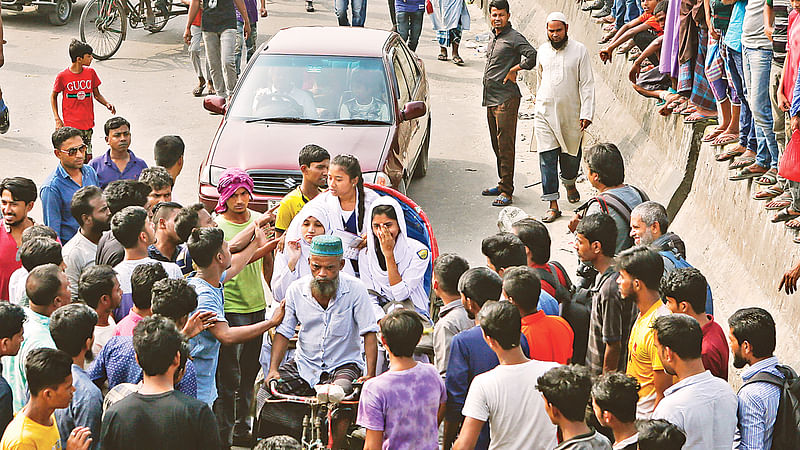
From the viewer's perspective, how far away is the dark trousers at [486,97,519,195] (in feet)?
35.1

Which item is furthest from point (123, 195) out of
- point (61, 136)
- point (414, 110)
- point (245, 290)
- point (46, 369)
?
point (414, 110)

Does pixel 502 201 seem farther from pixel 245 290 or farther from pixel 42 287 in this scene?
pixel 42 287

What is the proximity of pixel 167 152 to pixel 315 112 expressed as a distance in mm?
2108

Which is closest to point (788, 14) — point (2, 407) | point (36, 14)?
point (2, 407)

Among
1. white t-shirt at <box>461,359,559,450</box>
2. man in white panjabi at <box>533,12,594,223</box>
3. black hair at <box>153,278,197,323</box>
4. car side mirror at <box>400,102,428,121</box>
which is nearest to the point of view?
white t-shirt at <box>461,359,559,450</box>

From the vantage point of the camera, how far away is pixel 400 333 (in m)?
4.69

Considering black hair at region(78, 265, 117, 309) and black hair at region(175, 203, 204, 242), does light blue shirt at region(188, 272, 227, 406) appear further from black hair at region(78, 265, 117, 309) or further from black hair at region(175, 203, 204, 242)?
black hair at region(175, 203, 204, 242)

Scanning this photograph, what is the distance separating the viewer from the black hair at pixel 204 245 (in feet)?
18.1

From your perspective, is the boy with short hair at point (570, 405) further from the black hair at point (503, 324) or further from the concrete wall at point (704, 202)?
the concrete wall at point (704, 202)

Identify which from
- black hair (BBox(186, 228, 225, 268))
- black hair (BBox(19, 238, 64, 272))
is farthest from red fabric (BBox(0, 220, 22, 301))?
black hair (BBox(186, 228, 225, 268))

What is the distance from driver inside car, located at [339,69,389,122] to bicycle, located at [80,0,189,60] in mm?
7166

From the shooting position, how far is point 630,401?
4297 mm

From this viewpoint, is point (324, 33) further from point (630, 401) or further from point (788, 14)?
point (630, 401)

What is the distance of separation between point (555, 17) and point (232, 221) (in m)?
4.77
